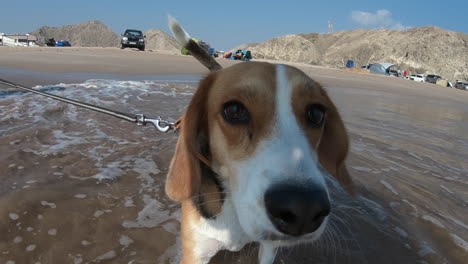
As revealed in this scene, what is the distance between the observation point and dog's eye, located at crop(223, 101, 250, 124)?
205cm

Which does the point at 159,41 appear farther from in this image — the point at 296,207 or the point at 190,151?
the point at 296,207

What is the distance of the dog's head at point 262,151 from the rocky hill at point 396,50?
254 ft

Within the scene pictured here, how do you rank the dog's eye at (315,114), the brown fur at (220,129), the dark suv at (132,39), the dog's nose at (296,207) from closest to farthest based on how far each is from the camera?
the dog's nose at (296,207) < the brown fur at (220,129) < the dog's eye at (315,114) < the dark suv at (132,39)

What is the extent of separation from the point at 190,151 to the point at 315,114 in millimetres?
867

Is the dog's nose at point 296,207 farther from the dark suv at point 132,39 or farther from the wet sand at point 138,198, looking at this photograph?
the dark suv at point 132,39

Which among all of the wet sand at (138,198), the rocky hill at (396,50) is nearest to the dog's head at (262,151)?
the wet sand at (138,198)

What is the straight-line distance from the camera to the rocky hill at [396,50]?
259 ft

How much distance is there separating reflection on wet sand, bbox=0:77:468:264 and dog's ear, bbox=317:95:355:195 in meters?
0.36

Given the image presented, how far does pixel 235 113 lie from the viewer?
208 cm

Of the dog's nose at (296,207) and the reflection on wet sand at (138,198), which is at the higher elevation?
the dog's nose at (296,207)

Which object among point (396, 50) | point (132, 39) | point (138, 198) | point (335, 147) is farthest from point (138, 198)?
point (396, 50)

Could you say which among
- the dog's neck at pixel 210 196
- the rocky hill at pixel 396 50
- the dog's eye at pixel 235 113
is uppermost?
the rocky hill at pixel 396 50

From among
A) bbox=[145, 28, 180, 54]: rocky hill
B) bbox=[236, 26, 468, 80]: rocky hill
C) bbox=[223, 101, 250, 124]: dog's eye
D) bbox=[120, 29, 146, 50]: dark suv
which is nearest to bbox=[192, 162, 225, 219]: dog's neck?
bbox=[223, 101, 250, 124]: dog's eye

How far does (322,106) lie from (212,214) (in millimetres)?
1071
